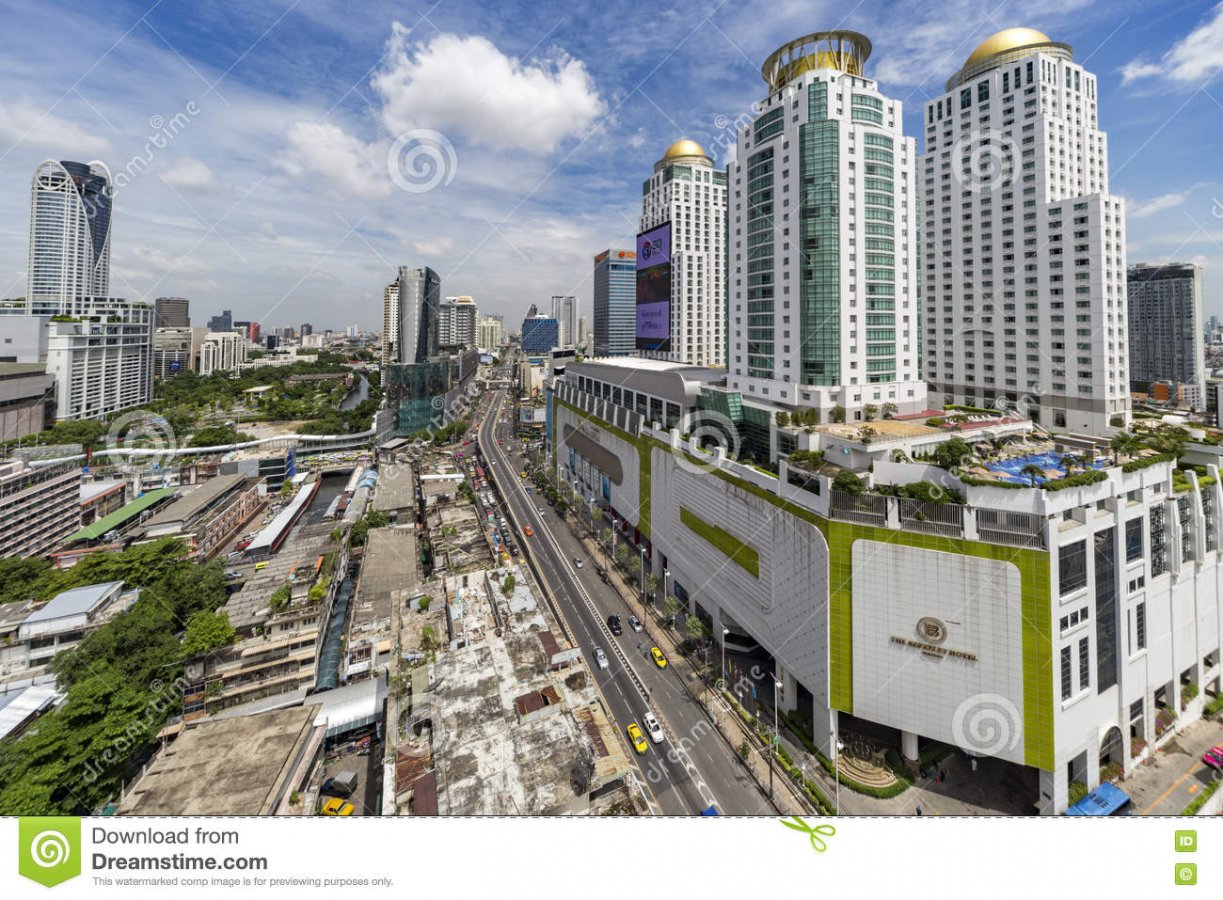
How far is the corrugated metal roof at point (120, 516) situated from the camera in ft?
107

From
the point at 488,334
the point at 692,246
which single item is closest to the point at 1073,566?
the point at 692,246

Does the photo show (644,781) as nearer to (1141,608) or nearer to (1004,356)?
(1141,608)

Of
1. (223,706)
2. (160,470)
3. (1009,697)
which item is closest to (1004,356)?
(1009,697)

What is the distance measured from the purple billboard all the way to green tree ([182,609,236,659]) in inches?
1584

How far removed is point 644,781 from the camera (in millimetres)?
16156

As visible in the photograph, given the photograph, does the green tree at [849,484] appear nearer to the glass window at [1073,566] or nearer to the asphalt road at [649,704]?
the glass window at [1073,566]

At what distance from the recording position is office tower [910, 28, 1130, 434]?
30344 millimetres

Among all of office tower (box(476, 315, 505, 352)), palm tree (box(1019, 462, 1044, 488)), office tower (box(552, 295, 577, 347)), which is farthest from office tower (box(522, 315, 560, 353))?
palm tree (box(1019, 462, 1044, 488))

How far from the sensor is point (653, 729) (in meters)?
18.0

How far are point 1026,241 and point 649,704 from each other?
39.2 m

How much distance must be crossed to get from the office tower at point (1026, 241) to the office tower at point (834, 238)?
14374 millimetres

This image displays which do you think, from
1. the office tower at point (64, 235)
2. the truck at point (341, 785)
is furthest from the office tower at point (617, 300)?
the office tower at point (64, 235)
